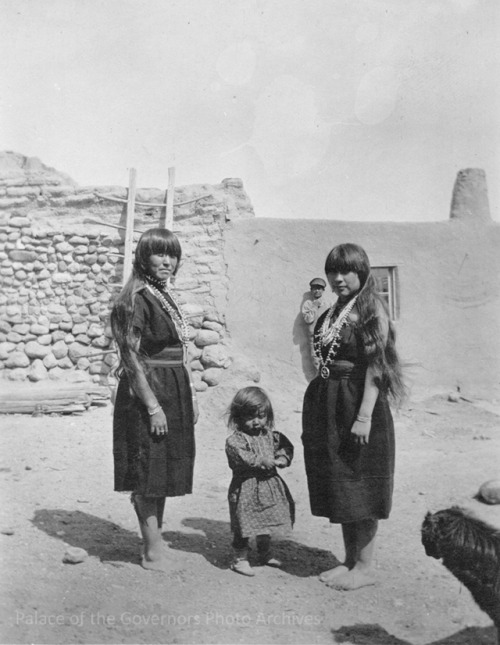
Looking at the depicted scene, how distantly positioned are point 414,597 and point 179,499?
2.10 m

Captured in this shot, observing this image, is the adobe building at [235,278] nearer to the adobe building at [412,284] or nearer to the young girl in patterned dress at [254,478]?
the adobe building at [412,284]

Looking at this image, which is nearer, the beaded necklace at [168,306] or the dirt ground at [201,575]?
the dirt ground at [201,575]

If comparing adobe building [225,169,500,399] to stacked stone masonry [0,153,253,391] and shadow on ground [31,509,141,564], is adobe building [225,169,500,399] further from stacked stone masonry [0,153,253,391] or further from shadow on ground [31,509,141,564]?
shadow on ground [31,509,141,564]

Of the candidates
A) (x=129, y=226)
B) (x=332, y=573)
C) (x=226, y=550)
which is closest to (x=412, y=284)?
(x=129, y=226)

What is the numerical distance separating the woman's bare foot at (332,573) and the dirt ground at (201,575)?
1.9 inches

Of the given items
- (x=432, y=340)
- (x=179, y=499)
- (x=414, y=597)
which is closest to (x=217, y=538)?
(x=179, y=499)

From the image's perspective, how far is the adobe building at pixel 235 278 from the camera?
8.55 m

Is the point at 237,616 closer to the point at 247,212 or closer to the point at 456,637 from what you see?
→ the point at 456,637

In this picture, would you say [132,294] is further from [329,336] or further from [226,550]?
[226,550]

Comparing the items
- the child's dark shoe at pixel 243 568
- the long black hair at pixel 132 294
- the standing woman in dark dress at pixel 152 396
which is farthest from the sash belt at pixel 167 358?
the child's dark shoe at pixel 243 568

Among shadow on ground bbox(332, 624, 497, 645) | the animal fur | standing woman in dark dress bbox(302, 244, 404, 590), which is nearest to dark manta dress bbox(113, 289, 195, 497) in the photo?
standing woman in dark dress bbox(302, 244, 404, 590)

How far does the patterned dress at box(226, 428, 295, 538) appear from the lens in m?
3.12

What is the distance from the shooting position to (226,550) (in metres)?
3.53

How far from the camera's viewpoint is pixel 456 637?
2570 mm
